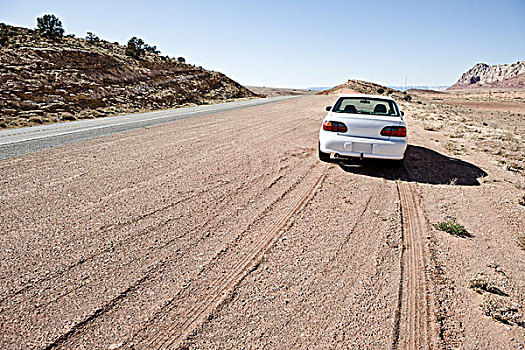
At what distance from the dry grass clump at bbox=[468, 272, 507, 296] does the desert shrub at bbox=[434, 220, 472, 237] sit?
113 centimetres

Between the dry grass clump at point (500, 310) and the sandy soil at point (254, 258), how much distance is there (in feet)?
0.05

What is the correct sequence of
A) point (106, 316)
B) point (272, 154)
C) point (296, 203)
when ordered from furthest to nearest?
1. point (272, 154)
2. point (296, 203)
3. point (106, 316)

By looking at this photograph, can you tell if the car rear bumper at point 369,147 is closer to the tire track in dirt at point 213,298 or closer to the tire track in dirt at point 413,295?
the tire track in dirt at point 413,295

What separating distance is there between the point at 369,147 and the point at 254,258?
13.4 feet

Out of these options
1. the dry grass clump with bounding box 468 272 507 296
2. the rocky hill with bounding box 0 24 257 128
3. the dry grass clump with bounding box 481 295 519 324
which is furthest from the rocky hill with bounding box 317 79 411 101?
the dry grass clump with bounding box 481 295 519 324

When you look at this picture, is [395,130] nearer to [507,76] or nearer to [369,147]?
[369,147]

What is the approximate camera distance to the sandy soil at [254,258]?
101 inches

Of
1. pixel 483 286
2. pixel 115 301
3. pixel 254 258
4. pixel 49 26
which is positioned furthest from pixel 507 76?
pixel 115 301

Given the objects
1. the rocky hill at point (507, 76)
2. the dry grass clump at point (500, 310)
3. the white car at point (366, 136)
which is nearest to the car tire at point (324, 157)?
the white car at point (366, 136)

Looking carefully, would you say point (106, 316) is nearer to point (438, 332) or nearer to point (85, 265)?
point (85, 265)

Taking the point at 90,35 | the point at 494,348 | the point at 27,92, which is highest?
the point at 90,35

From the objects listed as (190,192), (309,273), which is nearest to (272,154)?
(190,192)

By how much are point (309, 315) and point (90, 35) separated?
1974 inches

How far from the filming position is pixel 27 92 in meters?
21.0
